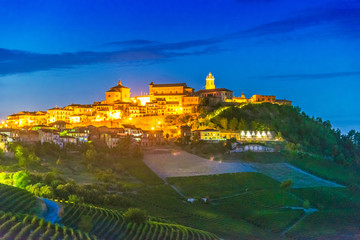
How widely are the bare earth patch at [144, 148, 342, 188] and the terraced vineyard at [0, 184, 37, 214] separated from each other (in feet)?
75.5

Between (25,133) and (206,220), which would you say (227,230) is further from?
(25,133)

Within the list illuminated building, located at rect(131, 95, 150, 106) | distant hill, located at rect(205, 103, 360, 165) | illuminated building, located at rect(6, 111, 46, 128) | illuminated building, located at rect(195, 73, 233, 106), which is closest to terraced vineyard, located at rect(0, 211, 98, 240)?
distant hill, located at rect(205, 103, 360, 165)

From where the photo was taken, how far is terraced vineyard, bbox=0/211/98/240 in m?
20.1

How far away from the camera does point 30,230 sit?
68.4 feet

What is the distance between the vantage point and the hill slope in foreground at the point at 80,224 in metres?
21.5

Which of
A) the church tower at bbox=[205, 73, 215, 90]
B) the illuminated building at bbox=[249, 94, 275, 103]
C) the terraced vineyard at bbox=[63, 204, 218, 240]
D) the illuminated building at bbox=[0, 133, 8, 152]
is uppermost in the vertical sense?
the church tower at bbox=[205, 73, 215, 90]

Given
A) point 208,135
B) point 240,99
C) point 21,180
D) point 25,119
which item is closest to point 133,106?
point 208,135

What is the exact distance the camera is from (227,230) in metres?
31.5

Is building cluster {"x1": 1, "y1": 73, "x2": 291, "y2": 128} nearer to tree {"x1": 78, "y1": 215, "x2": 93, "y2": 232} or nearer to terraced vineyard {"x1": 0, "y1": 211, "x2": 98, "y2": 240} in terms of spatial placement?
tree {"x1": 78, "y1": 215, "x2": 93, "y2": 232}

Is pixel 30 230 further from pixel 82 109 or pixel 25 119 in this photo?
pixel 25 119

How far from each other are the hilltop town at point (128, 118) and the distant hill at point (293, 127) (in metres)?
2.89

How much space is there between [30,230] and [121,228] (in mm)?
6541

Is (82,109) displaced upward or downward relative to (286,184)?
upward

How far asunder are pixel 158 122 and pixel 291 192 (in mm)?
34183
